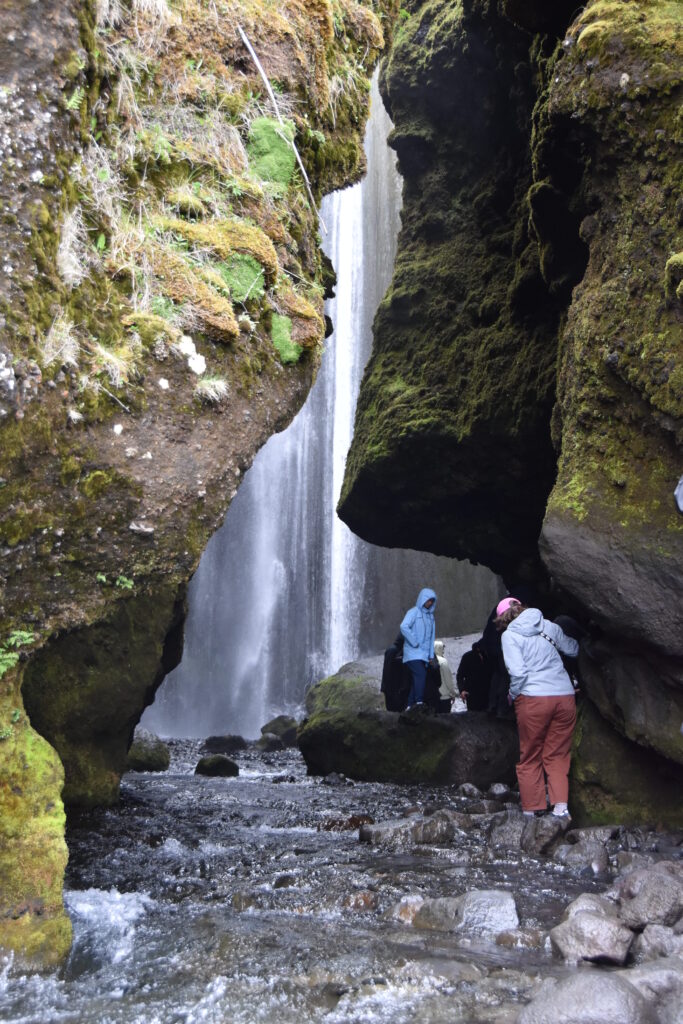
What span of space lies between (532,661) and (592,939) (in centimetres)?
394

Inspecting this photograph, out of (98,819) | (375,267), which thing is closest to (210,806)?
(98,819)

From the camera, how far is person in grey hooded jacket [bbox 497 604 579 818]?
28.2 ft

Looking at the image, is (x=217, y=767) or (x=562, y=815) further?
(x=217, y=767)

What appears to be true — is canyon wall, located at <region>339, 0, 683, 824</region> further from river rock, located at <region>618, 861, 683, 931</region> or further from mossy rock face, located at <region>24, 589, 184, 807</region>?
mossy rock face, located at <region>24, 589, 184, 807</region>

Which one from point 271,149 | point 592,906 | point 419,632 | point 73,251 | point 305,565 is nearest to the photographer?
point 73,251

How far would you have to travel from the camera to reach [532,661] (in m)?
8.65

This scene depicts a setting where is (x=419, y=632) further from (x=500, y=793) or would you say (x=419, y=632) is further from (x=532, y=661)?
(x=532, y=661)

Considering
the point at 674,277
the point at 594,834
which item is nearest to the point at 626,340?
the point at 674,277

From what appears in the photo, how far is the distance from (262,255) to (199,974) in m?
4.55

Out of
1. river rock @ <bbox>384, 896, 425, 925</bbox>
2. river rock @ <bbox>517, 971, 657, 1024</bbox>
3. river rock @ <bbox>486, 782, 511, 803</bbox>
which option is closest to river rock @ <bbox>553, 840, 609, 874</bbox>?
river rock @ <bbox>384, 896, 425, 925</bbox>

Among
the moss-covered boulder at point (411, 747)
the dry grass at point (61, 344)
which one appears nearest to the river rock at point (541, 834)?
the moss-covered boulder at point (411, 747)

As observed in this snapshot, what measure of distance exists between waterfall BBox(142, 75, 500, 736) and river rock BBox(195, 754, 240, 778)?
13097 millimetres

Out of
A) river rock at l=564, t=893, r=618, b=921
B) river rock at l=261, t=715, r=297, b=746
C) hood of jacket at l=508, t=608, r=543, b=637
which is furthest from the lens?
river rock at l=261, t=715, r=297, b=746

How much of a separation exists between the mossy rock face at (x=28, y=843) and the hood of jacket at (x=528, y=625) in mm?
5020
